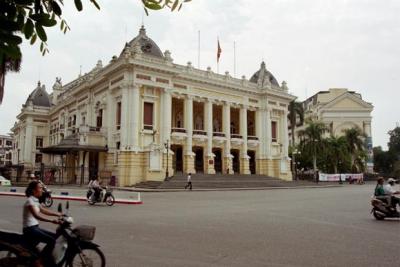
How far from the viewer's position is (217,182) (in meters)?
35.0

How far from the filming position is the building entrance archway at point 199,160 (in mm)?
41722

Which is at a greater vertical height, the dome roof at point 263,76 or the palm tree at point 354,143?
the dome roof at point 263,76

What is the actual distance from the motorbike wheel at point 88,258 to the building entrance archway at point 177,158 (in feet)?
110

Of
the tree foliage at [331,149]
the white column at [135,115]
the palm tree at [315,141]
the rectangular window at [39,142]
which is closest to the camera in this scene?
the white column at [135,115]

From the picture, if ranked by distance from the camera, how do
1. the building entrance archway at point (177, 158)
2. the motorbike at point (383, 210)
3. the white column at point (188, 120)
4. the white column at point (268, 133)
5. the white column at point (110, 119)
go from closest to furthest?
1. the motorbike at point (383, 210)
2. the white column at point (110, 119)
3. the white column at point (188, 120)
4. the building entrance archway at point (177, 158)
5. the white column at point (268, 133)

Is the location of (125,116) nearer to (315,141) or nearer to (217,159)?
(217,159)

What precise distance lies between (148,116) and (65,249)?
3101cm

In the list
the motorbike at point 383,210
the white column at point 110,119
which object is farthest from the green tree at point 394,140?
the motorbike at point 383,210

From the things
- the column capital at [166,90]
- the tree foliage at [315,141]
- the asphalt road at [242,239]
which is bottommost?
the asphalt road at [242,239]

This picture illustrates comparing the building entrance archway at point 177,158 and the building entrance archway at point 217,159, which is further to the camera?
the building entrance archway at point 217,159

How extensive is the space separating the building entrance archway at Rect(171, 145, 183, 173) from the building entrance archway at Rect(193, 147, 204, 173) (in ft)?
6.03

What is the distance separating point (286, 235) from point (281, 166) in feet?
123

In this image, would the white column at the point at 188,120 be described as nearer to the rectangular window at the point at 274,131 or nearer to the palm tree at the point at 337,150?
the rectangular window at the point at 274,131

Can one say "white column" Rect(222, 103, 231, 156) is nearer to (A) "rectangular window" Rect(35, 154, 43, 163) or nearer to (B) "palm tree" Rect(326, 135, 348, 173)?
(B) "palm tree" Rect(326, 135, 348, 173)
